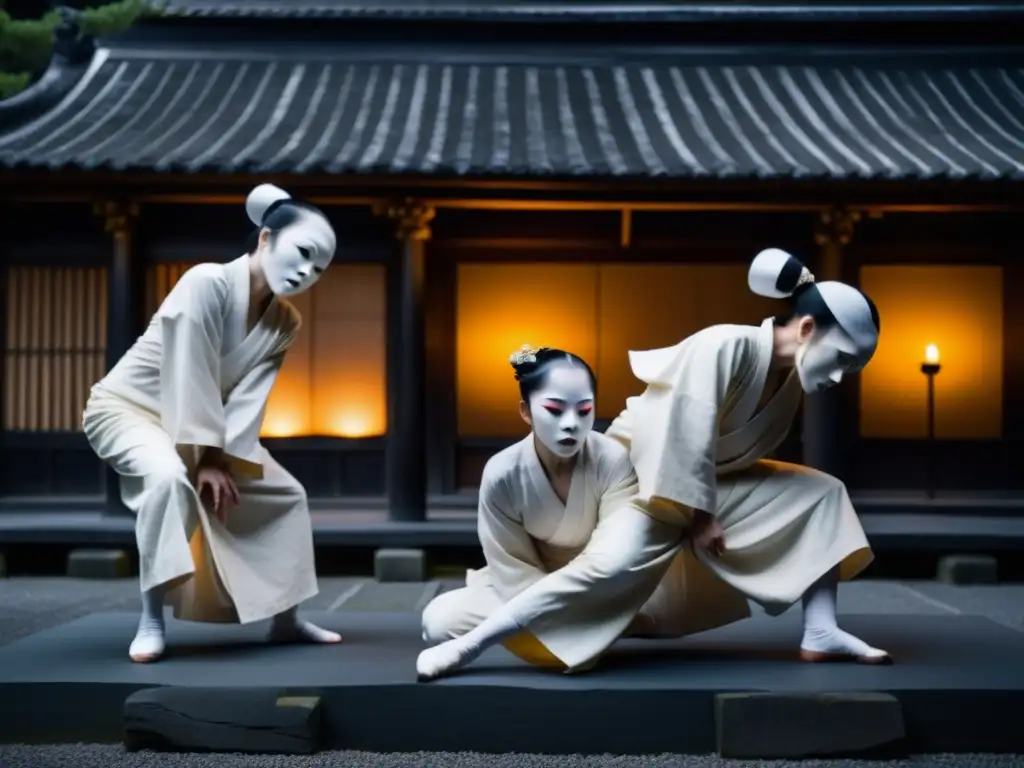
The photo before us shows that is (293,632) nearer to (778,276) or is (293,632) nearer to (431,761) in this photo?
(431,761)

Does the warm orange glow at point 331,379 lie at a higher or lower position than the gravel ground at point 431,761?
higher

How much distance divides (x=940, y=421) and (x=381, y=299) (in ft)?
17.2

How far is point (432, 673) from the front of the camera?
342 cm

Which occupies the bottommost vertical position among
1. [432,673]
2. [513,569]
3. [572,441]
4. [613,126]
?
[432,673]

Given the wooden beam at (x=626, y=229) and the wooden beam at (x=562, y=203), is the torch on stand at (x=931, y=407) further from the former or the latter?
the wooden beam at (x=626, y=229)

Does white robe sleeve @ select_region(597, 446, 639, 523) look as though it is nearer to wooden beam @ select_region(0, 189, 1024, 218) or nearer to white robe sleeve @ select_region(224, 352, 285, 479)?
white robe sleeve @ select_region(224, 352, 285, 479)

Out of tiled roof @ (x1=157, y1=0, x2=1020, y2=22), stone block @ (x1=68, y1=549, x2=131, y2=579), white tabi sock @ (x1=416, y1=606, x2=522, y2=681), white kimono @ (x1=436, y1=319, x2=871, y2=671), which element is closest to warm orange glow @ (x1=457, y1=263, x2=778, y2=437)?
tiled roof @ (x1=157, y1=0, x2=1020, y2=22)

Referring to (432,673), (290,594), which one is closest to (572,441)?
(432,673)

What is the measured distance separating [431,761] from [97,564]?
5.27m

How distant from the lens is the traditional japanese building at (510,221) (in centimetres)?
826

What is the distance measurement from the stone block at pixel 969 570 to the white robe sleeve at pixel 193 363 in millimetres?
5792

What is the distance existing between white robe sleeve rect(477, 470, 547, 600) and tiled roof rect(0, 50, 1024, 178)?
4.44 meters

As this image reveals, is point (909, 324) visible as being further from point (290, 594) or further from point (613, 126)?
point (290, 594)

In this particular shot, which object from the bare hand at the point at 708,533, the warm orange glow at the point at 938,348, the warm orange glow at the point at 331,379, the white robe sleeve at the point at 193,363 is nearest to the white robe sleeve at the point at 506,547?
the bare hand at the point at 708,533
